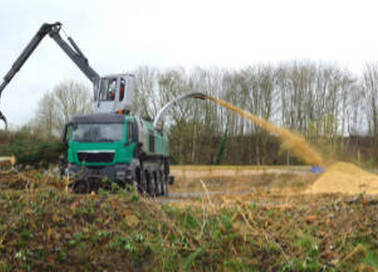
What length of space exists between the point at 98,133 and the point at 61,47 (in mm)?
8706

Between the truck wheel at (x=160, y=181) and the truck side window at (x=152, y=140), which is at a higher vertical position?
the truck side window at (x=152, y=140)

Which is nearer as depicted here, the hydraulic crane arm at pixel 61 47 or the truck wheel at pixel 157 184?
the truck wheel at pixel 157 184

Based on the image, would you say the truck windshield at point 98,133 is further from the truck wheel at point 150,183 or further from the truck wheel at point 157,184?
the truck wheel at point 157,184

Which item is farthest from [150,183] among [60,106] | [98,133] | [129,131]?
[60,106]

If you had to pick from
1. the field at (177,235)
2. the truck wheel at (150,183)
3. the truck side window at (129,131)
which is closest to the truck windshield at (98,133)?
the truck side window at (129,131)

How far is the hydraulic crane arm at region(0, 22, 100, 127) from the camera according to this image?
2391cm

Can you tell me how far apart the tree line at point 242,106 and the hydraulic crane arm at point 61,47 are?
711 inches

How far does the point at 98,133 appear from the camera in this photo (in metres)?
17.2

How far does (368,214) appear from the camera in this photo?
301 inches

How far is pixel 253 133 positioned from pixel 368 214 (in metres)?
38.4

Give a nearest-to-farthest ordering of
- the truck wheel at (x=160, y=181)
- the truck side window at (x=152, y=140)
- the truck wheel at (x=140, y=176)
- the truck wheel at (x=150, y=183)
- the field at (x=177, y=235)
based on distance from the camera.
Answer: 1. the field at (x=177, y=235)
2. the truck wheel at (x=140, y=176)
3. the truck wheel at (x=150, y=183)
4. the truck side window at (x=152, y=140)
5. the truck wheel at (x=160, y=181)

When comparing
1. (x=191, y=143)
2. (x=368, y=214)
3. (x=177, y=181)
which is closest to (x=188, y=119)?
(x=191, y=143)

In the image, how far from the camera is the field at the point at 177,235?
6.43 meters

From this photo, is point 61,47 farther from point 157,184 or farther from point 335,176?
point 335,176
